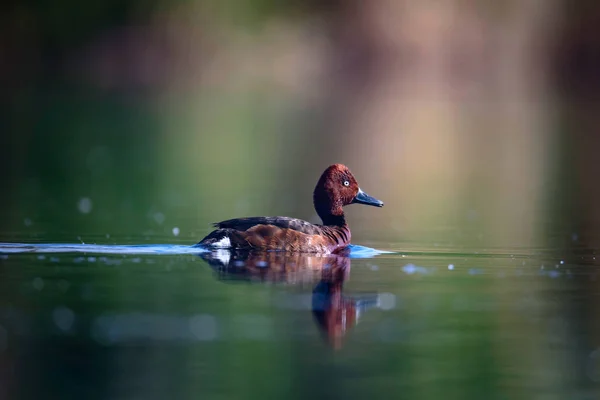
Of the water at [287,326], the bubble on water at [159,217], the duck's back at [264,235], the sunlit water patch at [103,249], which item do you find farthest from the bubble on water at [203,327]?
the bubble on water at [159,217]

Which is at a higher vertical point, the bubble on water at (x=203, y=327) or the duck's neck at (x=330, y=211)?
the duck's neck at (x=330, y=211)

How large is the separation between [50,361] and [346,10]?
40.1m

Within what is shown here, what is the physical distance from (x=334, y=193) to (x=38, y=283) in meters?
4.17

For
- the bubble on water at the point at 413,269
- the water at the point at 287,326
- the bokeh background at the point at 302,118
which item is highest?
the bokeh background at the point at 302,118

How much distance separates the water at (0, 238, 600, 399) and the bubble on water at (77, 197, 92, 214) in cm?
346

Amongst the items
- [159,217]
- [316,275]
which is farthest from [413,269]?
[159,217]

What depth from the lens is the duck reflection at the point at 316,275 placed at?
26.7ft

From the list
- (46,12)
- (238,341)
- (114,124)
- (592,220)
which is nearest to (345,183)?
(592,220)

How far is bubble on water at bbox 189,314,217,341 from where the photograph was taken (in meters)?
7.62

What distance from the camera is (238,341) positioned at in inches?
297

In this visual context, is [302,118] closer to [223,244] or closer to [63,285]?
[223,244]

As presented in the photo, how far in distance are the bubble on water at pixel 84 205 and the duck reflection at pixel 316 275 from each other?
3.76 meters

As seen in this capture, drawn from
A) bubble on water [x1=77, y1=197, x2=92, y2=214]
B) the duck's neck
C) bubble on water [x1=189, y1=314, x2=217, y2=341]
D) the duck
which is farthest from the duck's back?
bubble on water [x1=77, y1=197, x2=92, y2=214]

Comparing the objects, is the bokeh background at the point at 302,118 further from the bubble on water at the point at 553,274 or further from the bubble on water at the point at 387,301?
the bubble on water at the point at 387,301
